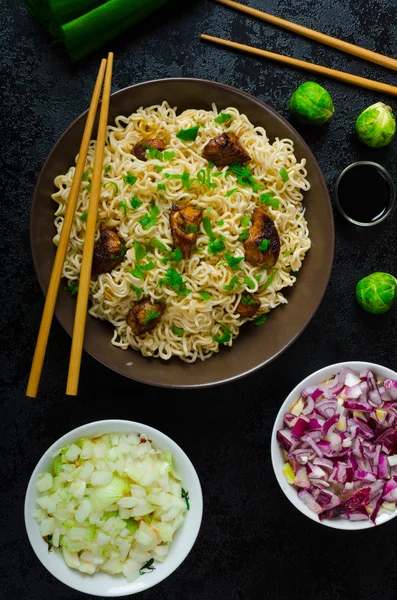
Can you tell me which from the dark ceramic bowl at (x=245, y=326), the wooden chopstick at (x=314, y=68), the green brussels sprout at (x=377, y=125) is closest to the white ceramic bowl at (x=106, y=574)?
the dark ceramic bowl at (x=245, y=326)

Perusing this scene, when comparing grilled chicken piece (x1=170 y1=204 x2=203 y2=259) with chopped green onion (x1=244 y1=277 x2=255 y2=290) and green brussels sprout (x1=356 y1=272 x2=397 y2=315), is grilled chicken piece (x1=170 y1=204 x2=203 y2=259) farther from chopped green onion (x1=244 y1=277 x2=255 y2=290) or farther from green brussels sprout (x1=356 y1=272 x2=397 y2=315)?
green brussels sprout (x1=356 y1=272 x2=397 y2=315)

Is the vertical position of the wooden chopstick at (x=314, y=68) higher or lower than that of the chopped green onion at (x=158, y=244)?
higher

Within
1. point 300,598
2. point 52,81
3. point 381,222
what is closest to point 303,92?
point 381,222

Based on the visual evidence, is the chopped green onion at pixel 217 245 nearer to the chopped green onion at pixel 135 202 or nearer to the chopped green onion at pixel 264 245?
the chopped green onion at pixel 264 245

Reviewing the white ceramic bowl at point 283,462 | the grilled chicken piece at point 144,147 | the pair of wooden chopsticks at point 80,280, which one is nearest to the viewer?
the pair of wooden chopsticks at point 80,280

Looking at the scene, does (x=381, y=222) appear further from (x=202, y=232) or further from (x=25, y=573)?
(x=25, y=573)

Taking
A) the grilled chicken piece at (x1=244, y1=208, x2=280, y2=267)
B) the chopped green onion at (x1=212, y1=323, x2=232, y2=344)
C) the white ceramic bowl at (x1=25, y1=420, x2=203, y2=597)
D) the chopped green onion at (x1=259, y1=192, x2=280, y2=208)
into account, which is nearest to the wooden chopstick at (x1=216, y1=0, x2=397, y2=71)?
the chopped green onion at (x1=259, y1=192, x2=280, y2=208)

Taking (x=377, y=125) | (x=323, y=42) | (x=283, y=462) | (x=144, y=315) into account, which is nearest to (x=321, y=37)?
(x=323, y=42)
